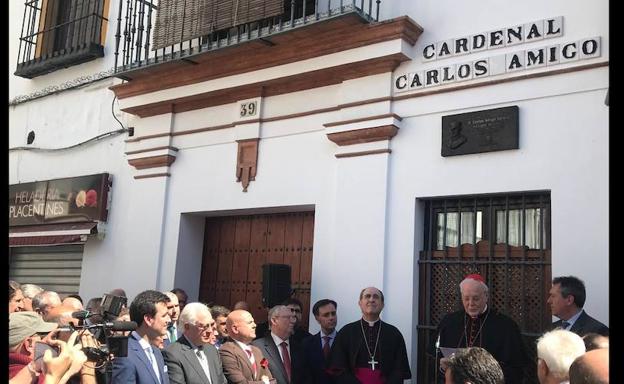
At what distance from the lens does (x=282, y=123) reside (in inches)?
290

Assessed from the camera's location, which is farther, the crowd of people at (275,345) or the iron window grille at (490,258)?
the iron window grille at (490,258)

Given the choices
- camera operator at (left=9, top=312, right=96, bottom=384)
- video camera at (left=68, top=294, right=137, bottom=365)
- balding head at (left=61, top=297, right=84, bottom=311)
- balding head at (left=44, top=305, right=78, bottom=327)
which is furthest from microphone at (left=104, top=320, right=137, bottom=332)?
balding head at (left=61, top=297, right=84, bottom=311)

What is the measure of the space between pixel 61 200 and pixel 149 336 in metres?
5.87

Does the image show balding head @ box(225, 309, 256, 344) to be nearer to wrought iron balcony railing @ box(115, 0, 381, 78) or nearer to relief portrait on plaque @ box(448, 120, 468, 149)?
relief portrait on plaque @ box(448, 120, 468, 149)

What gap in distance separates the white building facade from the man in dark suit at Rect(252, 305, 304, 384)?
1081mm

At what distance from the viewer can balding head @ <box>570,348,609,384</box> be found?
2.04m

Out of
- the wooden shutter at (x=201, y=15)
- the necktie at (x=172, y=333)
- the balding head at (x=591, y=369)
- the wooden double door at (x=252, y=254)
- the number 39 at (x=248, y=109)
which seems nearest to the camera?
the balding head at (x=591, y=369)

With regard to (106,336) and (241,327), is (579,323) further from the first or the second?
(106,336)

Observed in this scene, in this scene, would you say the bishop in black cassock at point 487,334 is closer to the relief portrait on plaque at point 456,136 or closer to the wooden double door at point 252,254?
the relief portrait on plaque at point 456,136

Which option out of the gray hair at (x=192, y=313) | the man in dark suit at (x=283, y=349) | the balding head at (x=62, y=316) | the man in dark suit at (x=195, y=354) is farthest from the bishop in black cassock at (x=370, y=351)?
the balding head at (x=62, y=316)

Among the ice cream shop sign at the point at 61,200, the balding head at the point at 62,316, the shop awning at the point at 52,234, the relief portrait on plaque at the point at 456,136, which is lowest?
the balding head at the point at 62,316

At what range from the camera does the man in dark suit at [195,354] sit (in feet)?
14.2

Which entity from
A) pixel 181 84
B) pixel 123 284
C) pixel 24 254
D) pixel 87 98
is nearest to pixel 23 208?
pixel 24 254

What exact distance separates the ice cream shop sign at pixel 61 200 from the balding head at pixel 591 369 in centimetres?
759
